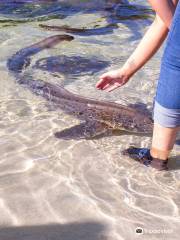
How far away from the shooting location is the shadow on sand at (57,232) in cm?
293

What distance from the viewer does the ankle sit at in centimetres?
352

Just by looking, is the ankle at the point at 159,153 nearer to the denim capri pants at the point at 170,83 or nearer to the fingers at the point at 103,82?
the denim capri pants at the point at 170,83

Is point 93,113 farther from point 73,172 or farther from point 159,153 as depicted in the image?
point 159,153

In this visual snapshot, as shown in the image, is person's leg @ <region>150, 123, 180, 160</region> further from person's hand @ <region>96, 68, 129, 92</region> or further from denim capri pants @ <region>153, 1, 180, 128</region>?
person's hand @ <region>96, 68, 129, 92</region>

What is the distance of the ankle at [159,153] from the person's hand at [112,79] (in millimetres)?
619

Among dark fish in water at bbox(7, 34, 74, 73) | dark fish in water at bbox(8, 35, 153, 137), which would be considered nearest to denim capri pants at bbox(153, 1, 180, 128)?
dark fish in water at bbox(8, 35, 153, 137)

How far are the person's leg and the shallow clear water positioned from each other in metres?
0.22

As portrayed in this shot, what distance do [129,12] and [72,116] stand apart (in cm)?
498

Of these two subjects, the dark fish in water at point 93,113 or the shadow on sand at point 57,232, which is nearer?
the shadow on sand at point 57,232

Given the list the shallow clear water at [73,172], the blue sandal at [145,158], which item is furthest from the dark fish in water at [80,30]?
the blue sandal at [145,158]

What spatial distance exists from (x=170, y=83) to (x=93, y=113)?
67.4 inches

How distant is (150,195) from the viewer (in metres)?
3.42

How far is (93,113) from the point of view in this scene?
471cm

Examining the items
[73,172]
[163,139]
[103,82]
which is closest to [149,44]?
[103,82]
